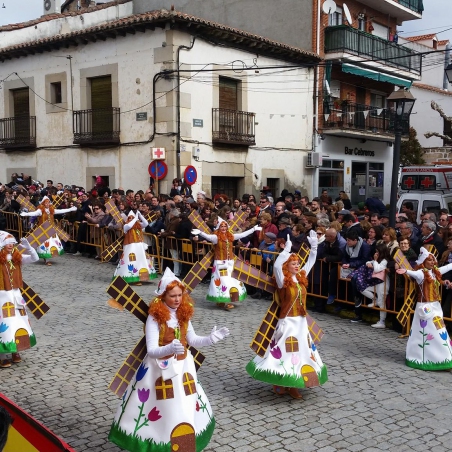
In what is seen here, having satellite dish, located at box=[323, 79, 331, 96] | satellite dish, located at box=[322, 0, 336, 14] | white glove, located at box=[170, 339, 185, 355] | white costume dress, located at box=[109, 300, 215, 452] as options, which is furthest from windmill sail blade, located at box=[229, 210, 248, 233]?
satellite dish, located at box=[322, 0, 336, 14]

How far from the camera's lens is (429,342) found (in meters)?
7.28

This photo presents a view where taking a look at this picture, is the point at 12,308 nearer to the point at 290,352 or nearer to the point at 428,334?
the point at 290,352

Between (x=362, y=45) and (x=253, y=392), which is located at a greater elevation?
(x=362, y=45)

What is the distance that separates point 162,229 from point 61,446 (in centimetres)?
1085

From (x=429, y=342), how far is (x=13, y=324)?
5.08 m

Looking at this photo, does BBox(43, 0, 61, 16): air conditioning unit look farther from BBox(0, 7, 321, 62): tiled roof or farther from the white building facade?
BBox(0, 7, 321, 62): tiled roof

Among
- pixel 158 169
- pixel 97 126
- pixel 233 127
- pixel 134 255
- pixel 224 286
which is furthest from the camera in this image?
pixel 97 126

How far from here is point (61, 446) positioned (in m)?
2.98

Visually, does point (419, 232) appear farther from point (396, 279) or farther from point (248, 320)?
point (248, 320)

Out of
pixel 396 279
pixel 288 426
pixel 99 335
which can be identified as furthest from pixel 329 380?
pixel 99 335

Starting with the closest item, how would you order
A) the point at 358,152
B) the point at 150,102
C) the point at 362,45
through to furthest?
the point at 150,102
the point at 362,45
the point at 358,152

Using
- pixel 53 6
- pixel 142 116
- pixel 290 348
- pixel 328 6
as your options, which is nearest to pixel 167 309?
pixel 290 348

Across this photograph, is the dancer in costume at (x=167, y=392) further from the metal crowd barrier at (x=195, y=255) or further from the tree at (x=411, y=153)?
the tree at (x=411, y=153)

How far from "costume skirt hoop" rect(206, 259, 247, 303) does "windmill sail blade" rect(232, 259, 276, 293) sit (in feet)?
11.0
